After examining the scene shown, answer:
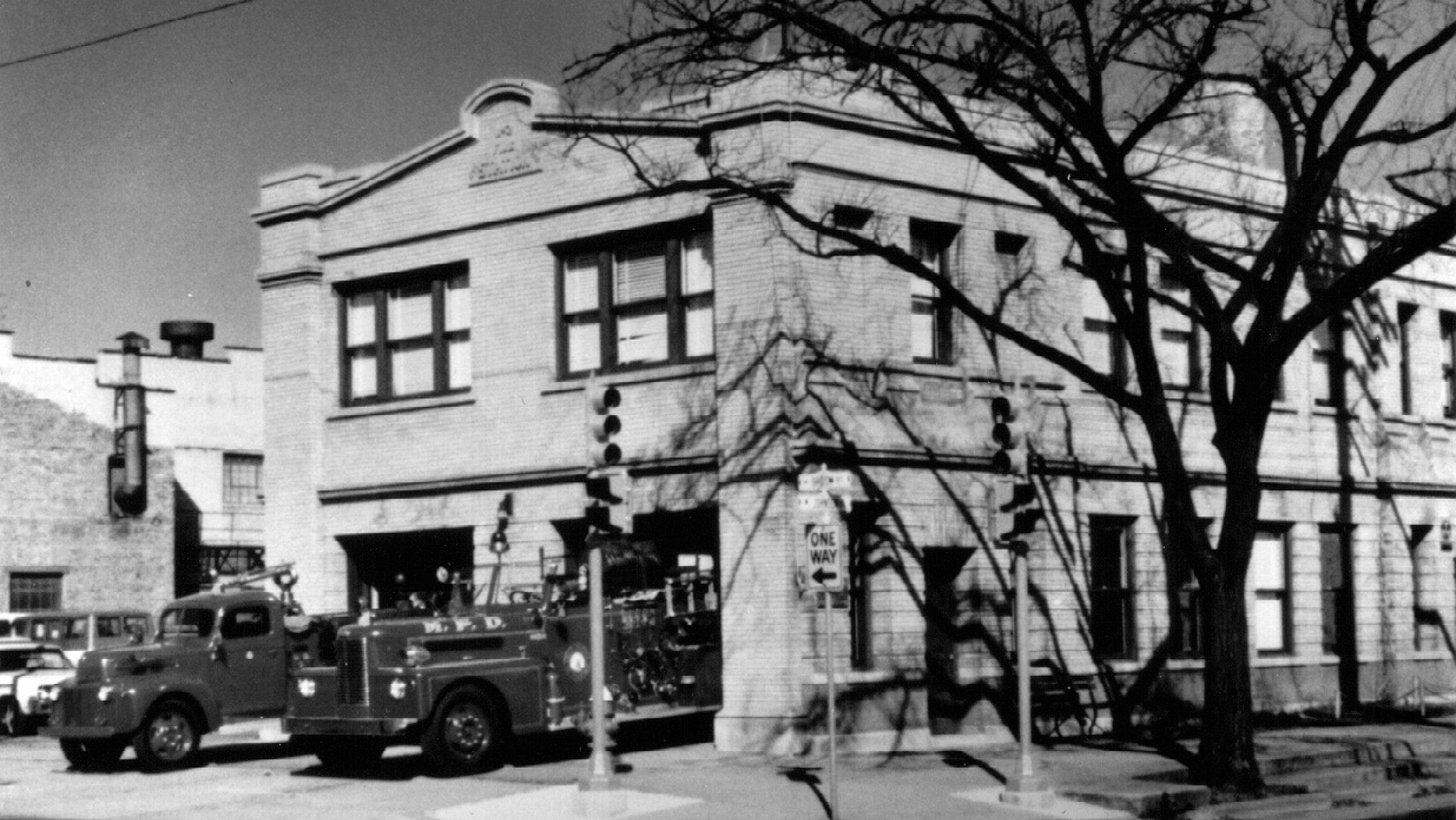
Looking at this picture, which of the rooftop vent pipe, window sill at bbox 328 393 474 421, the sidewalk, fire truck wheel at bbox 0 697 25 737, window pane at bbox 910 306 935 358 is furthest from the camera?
the rooftop vent pipe

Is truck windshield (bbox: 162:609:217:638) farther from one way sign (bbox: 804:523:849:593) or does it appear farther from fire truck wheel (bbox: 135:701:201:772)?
one way sign (bbox: 804:523:849:593)

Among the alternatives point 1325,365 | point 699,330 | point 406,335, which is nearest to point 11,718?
point 406,335

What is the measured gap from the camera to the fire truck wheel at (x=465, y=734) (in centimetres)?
1994

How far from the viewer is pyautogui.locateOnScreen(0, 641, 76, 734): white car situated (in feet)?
95.4

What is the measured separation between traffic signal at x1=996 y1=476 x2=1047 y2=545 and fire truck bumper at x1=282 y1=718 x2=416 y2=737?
22.5ft

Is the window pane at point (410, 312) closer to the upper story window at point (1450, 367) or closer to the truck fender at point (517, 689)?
the truck fender at point (517, 689)

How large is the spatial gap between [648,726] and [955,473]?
17.3ft

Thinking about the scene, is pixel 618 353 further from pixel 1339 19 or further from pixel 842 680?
pixel 1339 19

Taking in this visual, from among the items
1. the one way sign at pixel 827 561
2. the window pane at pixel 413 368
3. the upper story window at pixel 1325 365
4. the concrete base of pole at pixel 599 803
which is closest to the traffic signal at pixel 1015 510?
the one way sign at pixel 827 561

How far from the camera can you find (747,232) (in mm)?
22875

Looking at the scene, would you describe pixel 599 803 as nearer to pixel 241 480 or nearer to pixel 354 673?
pixel 354 673

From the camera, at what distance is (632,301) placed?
24.7 metres

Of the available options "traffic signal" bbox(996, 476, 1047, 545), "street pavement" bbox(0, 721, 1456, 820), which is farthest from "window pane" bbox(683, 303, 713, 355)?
"traffic signal" bbox(996, 476, 1047, 545)

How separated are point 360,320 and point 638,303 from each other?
540 cm
